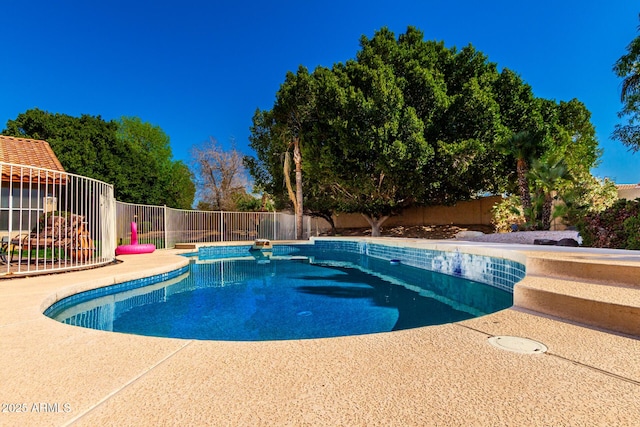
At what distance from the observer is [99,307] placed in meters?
4.59

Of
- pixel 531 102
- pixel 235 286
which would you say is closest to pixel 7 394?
pixel 235 286

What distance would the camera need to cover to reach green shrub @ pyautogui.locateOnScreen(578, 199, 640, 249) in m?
7.02

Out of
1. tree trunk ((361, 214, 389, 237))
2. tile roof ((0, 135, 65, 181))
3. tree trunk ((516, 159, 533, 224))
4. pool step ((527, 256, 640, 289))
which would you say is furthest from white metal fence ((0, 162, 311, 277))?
tree trunk ((516, 159, 533, 224))

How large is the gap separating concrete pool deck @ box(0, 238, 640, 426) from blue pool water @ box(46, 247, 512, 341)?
1.42 m

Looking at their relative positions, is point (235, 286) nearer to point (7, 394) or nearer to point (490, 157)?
point (7, 394)

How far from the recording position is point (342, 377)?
1.67 metres

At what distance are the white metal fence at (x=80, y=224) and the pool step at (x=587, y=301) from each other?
18.5 feet

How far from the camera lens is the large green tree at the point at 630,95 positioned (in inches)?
409

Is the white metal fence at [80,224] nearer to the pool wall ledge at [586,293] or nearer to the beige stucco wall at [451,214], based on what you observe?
the pool wall ledge at [586,293]

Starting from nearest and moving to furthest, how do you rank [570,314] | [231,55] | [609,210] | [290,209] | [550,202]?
[570,314] → [609,210] → [550,202] → [290,209] → [231,55]

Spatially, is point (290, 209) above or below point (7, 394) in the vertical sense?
above

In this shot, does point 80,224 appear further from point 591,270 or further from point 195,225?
point 591,270

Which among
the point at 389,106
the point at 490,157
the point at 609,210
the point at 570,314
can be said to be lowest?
the point at 570,314

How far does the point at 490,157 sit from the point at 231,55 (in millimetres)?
24062
